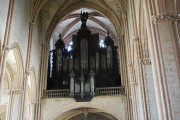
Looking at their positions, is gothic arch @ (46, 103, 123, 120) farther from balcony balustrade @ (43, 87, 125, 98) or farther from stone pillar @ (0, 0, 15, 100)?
stone pillar @ (0, 0, 15, 100)

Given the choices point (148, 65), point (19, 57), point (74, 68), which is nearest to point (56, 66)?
point (74, 68)

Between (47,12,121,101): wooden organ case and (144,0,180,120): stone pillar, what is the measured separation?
415 inches

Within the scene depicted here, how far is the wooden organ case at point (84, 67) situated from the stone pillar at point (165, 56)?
10552mm

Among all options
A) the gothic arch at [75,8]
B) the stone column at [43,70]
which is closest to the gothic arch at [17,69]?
the stone column at [43,70]

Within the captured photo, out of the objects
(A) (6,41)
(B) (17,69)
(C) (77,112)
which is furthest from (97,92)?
(A) (6,41)

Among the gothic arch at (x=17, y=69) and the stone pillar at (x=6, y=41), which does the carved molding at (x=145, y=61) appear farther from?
the gothic arch at (x=17, y=69)

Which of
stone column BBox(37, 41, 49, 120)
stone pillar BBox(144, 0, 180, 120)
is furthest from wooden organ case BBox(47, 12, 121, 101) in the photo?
stone pillar BBox(144, 0, 180, 120)

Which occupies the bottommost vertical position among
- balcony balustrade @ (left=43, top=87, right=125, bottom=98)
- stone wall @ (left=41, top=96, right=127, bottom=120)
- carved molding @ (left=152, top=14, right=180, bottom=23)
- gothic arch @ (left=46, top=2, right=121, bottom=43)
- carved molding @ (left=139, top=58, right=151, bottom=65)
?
stone wall @ (left=41, top=96, right=127, bottom=120)

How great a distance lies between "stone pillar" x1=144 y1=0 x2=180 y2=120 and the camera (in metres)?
7.81

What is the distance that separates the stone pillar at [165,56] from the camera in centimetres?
781

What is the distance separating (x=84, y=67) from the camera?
20609mm

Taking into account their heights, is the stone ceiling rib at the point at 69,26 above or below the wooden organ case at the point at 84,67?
above

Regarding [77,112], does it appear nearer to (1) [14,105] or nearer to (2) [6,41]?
(1) [14,105]

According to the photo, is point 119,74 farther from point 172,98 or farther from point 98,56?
point 172,98
